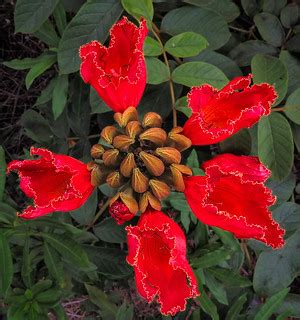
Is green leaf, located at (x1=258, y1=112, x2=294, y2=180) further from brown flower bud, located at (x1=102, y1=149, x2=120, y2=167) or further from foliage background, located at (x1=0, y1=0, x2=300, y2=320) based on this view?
brown flower bud, located at (x1=102, y1=149, x2=120, y2=167)

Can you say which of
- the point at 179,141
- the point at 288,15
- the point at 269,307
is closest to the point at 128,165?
the point at 179,141

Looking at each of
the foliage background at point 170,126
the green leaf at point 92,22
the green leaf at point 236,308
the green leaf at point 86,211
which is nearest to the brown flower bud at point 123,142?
the foliage background at point 170,126

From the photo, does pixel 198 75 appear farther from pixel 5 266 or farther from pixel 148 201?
pixel 5 266

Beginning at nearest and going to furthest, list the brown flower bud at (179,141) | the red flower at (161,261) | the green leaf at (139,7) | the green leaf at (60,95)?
1. the red flower at (161,261)
2. the brown flower bud at (179,141)
3. the green leaf at (139,7)
4. the green leaf at (60,95)

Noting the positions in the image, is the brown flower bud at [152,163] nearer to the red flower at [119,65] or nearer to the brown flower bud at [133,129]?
the brown flower bud at [133,129]

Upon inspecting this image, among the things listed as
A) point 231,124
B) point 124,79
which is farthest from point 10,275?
point 231,124

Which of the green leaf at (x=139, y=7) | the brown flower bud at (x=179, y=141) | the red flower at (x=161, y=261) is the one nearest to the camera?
the red flower at (x=161, y=261)

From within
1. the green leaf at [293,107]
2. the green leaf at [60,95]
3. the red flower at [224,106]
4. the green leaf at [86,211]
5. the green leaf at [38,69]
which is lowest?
the green leaf at [86,211]

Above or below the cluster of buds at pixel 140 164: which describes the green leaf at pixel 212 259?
below

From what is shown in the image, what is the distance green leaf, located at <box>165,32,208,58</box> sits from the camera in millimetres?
1613

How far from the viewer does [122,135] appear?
4.19 ft

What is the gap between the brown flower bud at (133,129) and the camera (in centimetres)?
128

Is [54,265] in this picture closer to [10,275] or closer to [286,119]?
[10,275]

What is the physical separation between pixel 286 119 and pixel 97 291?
0.86 metres
